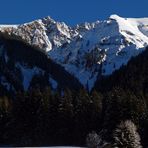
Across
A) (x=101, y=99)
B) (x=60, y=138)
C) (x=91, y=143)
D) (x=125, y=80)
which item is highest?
(x=125, y=80)

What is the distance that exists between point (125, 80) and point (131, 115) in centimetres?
7962

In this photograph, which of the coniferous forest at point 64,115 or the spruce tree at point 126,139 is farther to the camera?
the coniferous forest at point 64,115

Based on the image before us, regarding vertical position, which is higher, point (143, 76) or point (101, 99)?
point (143, 76)

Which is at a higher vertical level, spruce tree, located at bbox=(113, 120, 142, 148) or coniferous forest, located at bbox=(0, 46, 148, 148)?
coniferous forest, located at bbox=(0, 46, 148, 148)

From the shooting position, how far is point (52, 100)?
445ft

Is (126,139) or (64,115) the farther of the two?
(64,115)

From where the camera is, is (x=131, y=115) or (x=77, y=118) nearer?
(x=131, y=115)

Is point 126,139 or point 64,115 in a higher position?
point 64,115

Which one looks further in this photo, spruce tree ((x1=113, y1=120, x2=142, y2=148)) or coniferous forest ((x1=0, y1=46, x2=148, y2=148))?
coniferous forest ((x1=0, y1=46, x2=148, y2=148))

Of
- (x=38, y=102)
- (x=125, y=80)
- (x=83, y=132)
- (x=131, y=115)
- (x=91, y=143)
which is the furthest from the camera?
(x=125, y=80)

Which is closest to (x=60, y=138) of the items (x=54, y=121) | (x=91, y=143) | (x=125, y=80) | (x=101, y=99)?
(x=54, y=121)

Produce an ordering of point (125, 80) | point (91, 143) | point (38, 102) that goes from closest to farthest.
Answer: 1. point (91, 143)
2. point (38, 102)
3. point (125, 80)

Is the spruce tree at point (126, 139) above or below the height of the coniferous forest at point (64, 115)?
below

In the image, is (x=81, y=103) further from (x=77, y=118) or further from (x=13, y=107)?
(x=13, y=107)
